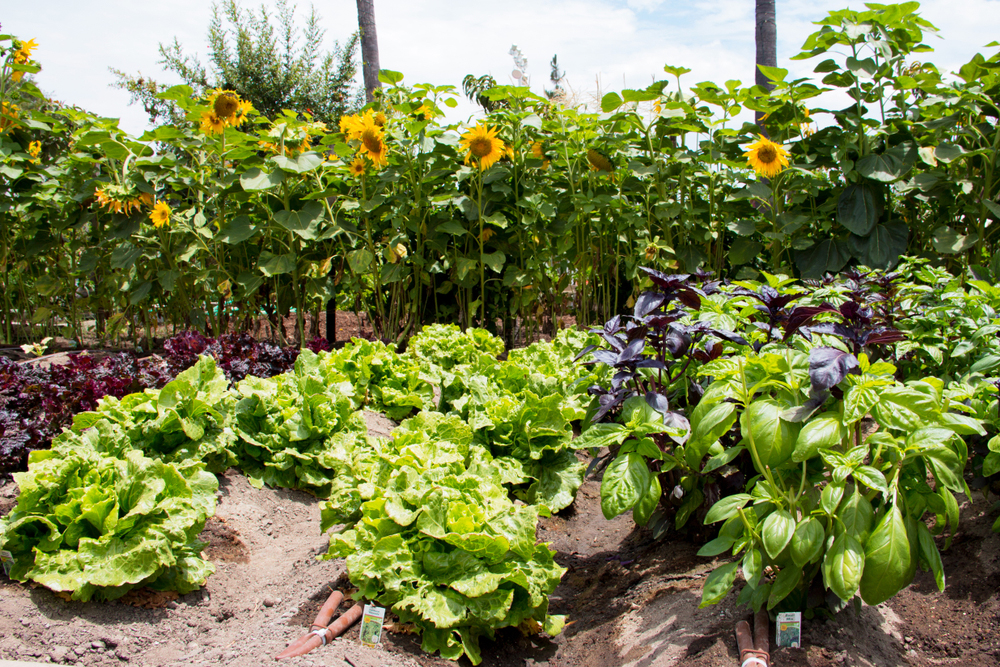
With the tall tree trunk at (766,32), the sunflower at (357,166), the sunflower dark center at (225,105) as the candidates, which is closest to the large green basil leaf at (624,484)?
the sunflower at (357,166)

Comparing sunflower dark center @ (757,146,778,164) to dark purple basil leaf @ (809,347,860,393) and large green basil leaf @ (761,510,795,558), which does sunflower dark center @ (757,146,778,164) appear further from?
large green basil leaf @ (761,510,795,558)

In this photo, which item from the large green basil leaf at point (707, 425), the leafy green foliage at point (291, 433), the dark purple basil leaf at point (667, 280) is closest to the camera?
the large green basil leaf at point (707, 425)

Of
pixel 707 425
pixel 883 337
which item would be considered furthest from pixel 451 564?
pixel 883 337

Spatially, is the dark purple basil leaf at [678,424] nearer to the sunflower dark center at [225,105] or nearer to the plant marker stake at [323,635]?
the plant marker stake at [323,635]

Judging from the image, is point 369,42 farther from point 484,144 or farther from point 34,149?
point 484,144

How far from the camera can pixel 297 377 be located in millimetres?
2920

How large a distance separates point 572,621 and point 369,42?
992 cm

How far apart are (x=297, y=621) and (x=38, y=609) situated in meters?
0.64

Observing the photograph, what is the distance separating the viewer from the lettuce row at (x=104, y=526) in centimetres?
170

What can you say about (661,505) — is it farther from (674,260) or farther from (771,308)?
(674,260)

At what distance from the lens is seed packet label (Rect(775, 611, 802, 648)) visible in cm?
137

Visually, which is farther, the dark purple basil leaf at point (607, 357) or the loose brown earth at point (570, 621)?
the dark purple basil leaf at point (607, 357)

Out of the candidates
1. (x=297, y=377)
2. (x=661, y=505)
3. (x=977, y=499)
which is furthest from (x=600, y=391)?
(x=297, y=377)

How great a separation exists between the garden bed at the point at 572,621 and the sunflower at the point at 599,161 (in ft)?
10.1
